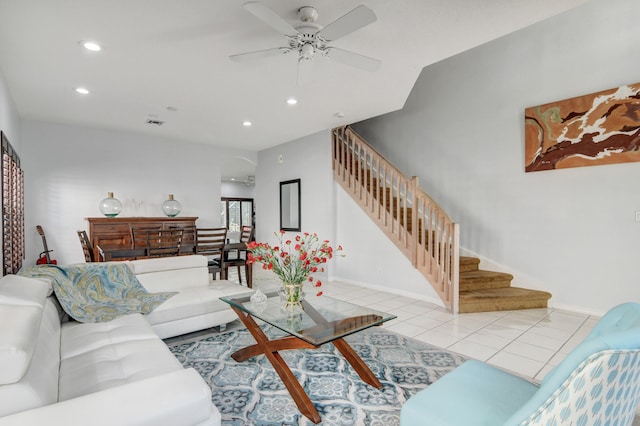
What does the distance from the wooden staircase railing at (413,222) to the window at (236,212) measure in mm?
7621

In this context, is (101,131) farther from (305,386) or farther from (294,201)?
(305,386)

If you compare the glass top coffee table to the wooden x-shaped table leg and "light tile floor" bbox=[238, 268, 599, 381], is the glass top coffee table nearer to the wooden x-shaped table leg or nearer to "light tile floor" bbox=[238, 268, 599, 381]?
the wooden x-shaped table leg

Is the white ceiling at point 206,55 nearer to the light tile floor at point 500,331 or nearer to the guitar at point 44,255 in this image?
the guitar at point 44,255

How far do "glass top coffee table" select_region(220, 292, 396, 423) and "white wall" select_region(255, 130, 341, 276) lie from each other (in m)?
3.22

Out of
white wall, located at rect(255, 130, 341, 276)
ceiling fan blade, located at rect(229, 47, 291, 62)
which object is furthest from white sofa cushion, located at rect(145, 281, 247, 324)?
white wall, located at rect(255, 130, 341, 276)

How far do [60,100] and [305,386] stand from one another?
4.45 meters

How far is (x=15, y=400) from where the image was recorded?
3.50ft

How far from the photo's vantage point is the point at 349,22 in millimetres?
2035

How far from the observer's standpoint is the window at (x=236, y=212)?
1221cm

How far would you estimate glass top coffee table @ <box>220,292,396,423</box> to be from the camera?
73.8 inches

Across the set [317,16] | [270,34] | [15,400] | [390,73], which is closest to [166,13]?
[270,34]

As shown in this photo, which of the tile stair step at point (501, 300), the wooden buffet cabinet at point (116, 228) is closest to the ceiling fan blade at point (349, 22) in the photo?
the tile stair step at point (501, 300)

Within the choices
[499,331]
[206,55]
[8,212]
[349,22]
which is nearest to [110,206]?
[8,212]

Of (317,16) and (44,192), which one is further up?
(317,16)
